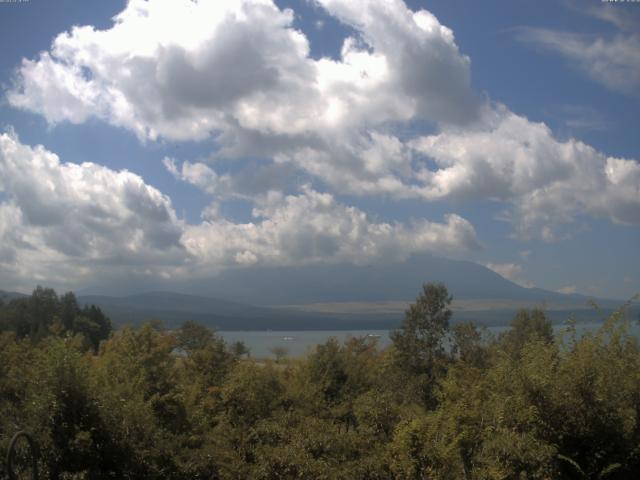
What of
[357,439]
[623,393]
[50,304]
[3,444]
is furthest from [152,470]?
[50,304]

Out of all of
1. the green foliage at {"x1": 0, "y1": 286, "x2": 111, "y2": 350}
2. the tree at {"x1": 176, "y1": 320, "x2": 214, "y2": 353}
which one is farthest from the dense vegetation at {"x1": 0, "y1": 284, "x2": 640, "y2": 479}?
the green foliage at {"x1": 0, "y1": 286, "x2": 111, "y2": 350}

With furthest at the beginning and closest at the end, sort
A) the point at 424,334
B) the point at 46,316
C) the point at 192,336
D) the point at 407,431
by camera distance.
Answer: the point at 46,316 → the point at 192,336 → the point at 424,334 → the point at 407,431

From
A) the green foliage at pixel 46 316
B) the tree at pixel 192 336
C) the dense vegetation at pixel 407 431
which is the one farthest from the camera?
the green foliage at pixel 46 316

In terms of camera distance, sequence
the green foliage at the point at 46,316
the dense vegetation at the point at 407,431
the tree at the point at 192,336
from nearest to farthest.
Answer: the dense vegetation at the point at 407,431 < the tree at the point at 192,336 < the green foliage at the point at 46,316

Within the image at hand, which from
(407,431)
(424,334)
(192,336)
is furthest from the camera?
(192,336)

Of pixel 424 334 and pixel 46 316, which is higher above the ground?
pixel 424 334

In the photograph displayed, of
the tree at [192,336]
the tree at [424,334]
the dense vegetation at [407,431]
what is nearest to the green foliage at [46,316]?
the tree at [192,336]

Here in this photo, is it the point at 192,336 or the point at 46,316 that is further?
the point at 46,316

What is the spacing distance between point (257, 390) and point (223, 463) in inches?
336

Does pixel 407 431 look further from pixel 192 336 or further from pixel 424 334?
pixel 192 336

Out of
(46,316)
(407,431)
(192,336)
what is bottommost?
(192,336)

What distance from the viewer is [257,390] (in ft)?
69.9

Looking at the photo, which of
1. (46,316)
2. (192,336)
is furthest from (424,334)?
(46,316)

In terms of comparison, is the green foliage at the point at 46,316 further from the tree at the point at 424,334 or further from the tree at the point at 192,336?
the tree at the point at 424,334
